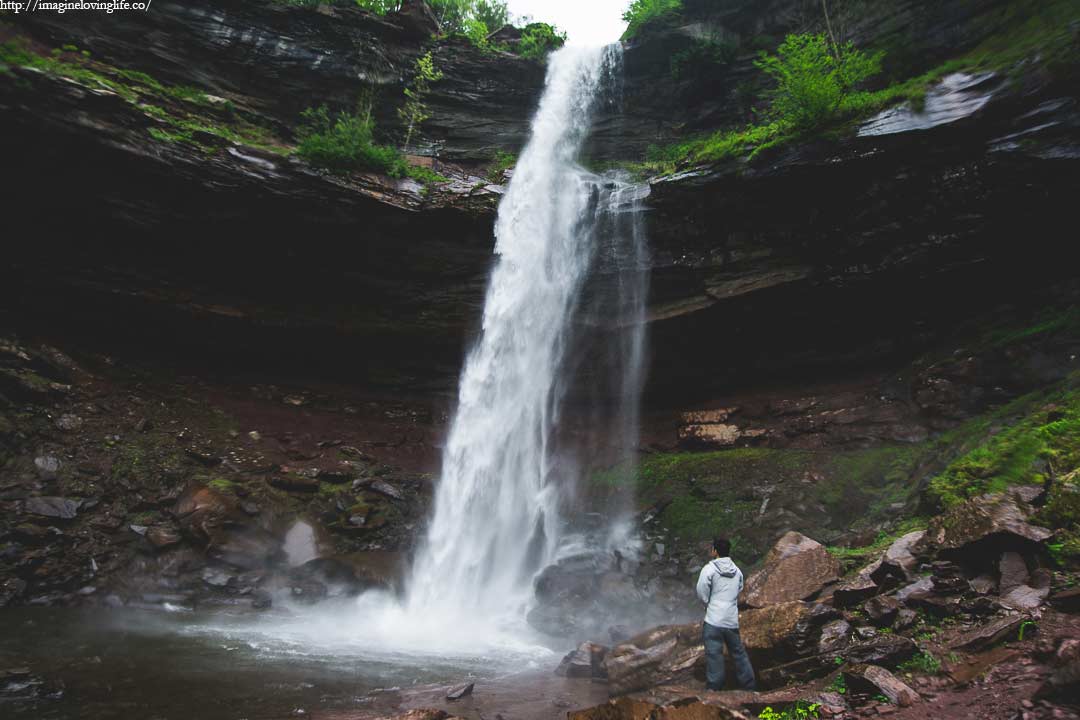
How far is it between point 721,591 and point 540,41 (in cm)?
2028

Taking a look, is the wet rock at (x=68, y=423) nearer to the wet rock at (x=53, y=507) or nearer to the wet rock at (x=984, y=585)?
the wet rock at (x=53, y=507)

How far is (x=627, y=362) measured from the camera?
1548 cm

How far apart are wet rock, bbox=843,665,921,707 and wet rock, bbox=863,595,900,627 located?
2.96 ft

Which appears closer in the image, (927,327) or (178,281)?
(927,327)

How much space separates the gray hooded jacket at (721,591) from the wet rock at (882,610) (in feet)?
3.80

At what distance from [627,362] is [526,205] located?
5.45 metres

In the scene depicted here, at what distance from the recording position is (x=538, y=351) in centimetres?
1532

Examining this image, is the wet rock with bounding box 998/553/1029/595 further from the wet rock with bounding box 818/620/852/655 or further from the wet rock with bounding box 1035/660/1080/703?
the wet rock with bounding box 1035/660/1080/703

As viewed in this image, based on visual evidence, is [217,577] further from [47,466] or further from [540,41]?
[540,41]

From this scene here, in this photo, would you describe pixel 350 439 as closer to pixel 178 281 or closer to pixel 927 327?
pixel 178 281

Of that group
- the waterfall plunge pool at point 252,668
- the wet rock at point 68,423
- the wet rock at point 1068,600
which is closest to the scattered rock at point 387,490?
the waterfall plunge pool at point 252,668

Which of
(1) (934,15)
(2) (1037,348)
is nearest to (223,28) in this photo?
(1) (934,15)

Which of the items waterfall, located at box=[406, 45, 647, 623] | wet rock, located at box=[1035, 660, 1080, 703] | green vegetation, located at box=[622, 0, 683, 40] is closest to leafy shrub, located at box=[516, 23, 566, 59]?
green vegetation, located at box=[622, 0, 683, 40]

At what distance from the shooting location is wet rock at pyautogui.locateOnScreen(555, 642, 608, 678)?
6711 mm
